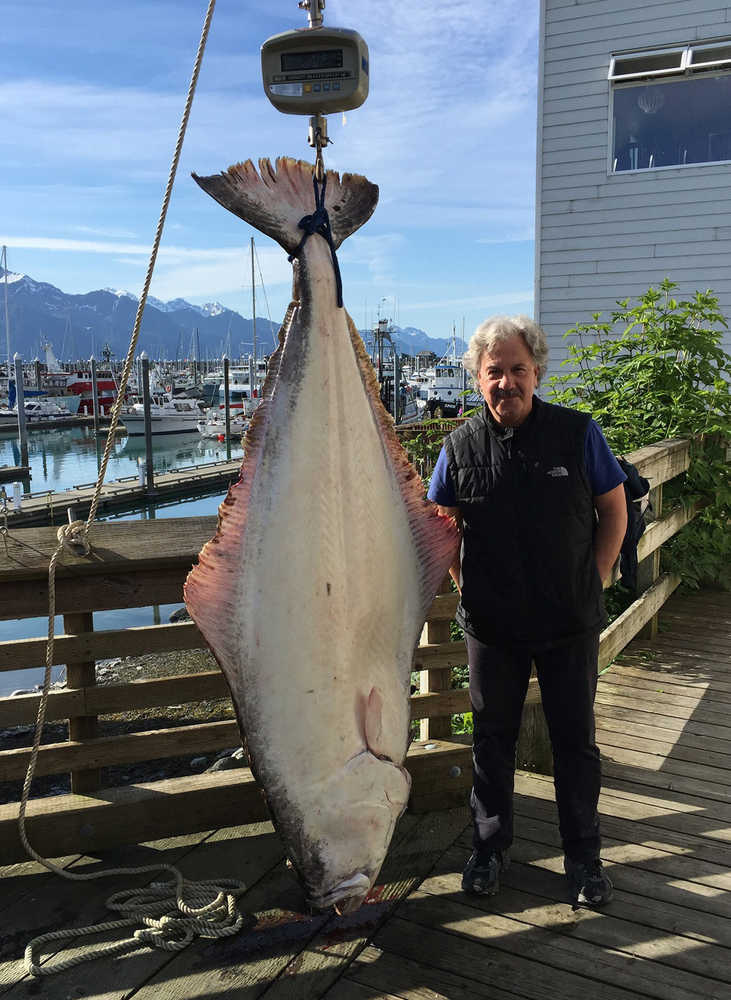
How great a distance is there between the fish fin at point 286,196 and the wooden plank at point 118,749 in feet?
4.88

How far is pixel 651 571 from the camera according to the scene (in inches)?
184

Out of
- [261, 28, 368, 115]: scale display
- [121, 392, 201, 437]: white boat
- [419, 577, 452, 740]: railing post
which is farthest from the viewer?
[121, 392, 201, 437]: white boat

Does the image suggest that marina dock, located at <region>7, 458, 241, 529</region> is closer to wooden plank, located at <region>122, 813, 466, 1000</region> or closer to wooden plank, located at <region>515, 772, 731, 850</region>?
wooden plank, located at <region>515, 772, 731, 850</region>

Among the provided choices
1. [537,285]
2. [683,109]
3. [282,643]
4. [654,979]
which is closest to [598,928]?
[654,979]

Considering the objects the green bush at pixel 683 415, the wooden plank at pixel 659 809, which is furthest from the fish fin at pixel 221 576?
the green bush at pixel 683 415

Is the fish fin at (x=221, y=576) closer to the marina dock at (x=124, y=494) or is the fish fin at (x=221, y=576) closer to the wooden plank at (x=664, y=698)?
the wooden plank at (x=664, y=698)

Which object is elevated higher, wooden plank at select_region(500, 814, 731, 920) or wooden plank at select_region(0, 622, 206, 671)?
wooden plank at select_region(0, 622, 206, 671)

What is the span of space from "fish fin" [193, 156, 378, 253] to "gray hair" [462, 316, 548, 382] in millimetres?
641

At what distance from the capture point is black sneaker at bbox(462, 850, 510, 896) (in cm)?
229

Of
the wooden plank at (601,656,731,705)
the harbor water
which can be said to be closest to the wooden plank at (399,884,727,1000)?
the wooden plank at (601,656,731,705)

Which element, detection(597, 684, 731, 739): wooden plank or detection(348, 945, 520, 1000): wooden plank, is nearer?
detection(348, 945, 520, 1000): wooden plank

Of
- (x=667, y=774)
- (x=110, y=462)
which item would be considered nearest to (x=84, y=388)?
(x=110, y=462)

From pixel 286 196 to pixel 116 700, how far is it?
5.38 feet

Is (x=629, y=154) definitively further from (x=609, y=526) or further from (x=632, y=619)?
(x=609, y=526)
